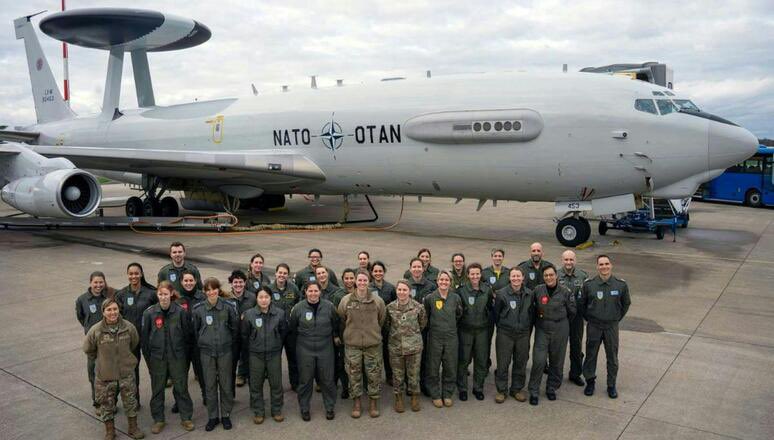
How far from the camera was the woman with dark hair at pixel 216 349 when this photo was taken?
18.0 ft

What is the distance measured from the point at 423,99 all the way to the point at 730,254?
878 cm

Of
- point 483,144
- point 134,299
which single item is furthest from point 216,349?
point 483,144

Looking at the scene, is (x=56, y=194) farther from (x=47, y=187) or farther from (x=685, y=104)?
(x=685, y=104)

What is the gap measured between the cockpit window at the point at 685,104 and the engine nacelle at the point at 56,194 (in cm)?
1497

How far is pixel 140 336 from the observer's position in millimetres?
5770

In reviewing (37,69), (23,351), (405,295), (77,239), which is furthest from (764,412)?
(37,69)

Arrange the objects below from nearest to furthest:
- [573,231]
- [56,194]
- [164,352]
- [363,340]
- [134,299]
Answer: [164,352]
[363,340]
[134,299]
[56,194]
[573,231]

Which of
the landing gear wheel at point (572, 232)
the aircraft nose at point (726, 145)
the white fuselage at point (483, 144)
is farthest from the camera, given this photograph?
the landing gear wheel at point (572, 232)

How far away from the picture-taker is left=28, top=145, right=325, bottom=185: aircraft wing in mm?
16969

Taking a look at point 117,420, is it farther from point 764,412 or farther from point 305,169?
point 305,169

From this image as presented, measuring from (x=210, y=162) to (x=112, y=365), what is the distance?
12.5 metres

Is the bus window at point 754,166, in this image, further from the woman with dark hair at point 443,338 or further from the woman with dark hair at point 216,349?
the woman with dark hair at point 216,349

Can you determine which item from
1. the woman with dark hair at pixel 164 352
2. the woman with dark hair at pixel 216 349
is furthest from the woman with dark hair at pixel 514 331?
the woman with dark hair at pixel 164 352

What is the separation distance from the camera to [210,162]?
1697 cm
